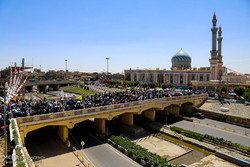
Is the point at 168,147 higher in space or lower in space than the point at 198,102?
lower

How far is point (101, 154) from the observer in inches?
874

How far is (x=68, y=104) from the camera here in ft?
84.6

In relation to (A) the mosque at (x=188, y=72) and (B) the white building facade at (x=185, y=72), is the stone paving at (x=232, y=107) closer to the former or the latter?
(A) the mosque at (x=188, y=72)

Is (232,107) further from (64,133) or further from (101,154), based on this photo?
(64,133)

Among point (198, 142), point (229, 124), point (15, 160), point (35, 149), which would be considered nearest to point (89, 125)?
point (35, 149)

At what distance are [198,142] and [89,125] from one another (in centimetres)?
1804

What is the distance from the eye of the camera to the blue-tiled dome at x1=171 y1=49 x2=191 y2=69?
9281 centimetres

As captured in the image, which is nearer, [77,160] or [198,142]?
[77,160]

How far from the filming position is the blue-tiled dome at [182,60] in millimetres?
92812

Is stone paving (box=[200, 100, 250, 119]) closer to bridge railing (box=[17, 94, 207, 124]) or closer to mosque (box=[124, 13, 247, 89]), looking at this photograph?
bridge railing (box=[17, 94, 207, 124])

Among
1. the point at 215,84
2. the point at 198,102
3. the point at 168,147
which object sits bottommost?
the point at 168,147

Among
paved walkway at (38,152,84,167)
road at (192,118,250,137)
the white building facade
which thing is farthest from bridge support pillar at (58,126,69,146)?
the white building facade

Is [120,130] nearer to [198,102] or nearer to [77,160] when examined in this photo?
[77,160]

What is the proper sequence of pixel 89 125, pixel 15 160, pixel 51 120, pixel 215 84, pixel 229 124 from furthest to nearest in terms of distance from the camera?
pixel 215 84 → pixel 229 124 → pixel 89 125 → pixel 51 120 → pixel 15 160
